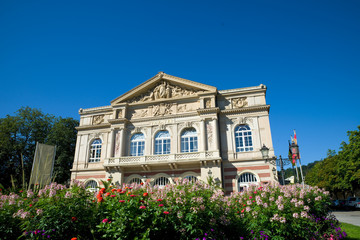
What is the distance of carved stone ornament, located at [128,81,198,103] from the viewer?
26.0 meters

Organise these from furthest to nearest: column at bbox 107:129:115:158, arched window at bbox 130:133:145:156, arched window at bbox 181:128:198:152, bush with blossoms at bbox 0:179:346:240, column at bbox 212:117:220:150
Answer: arched window at bbox 130:133:145:156
column at bbox 107:129:115:158
arched window at bbox 181:128:198:152
column at bbox 212:117:220:150
bush with blossoms at bbox 0:179:346:240

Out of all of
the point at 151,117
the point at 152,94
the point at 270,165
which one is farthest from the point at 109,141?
the point at 270,165

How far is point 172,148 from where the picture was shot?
24156 mm

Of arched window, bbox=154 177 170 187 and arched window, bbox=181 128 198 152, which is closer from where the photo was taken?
arched window, bbox=154 177 170 187

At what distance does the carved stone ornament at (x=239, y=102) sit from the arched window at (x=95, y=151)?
55.2 ft

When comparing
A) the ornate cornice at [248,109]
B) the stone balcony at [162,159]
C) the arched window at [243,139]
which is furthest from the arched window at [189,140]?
the arched window at [243,139]

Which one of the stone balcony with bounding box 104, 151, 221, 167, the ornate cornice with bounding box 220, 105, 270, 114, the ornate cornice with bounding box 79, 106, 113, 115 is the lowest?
the stone balcony with bounding box 104, 151, 221, 167

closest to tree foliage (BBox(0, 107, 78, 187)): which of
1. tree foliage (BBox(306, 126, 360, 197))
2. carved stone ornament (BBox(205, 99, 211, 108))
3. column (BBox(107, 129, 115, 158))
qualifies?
column (BBox(107, 129, 115, 158))

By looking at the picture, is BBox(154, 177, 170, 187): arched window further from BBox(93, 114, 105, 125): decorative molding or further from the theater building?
BBox(93, 114, 105, 125): decorative molding

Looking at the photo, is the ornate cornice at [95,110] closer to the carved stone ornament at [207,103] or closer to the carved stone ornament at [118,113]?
the carved stone ornament at [118,113]

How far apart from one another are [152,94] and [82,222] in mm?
21607

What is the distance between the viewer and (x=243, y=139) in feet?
75.7

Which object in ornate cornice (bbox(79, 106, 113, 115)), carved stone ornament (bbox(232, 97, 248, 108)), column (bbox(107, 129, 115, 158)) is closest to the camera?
carved stone ornament (bbox(232, 97, 248, 108))

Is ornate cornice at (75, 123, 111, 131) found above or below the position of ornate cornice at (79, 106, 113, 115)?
below
